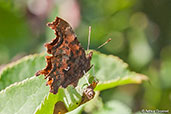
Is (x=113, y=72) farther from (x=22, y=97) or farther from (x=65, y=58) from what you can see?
(x=22, y=97)

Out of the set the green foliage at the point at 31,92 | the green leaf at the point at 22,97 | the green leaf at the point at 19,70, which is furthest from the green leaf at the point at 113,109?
the green leaf at the point at 22,97

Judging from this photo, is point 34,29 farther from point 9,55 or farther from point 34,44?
point 9,55

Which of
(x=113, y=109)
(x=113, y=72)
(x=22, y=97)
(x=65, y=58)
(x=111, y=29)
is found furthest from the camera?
(x=111, y=29)

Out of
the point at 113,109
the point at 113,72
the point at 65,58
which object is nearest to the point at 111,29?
the point at 113,109

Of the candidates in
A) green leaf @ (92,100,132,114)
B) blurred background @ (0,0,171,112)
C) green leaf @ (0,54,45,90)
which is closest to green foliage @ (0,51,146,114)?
green leaf @ (0,54,45,90)

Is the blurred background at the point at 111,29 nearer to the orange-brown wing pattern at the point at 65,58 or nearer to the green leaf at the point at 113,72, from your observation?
the green leaf at the point at 113,72

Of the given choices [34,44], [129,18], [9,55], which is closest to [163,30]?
[129,18]
